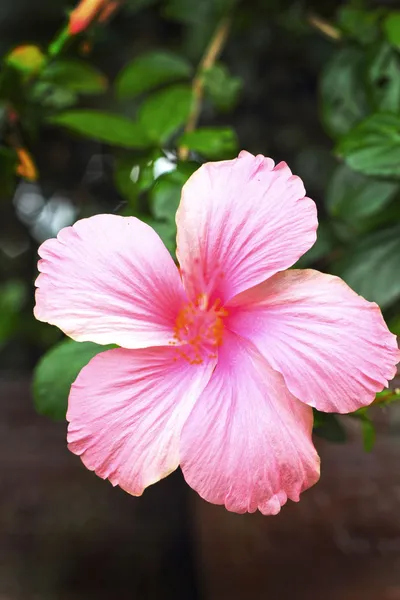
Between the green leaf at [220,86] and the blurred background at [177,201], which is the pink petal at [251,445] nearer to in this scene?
the blurred background at [177,201]

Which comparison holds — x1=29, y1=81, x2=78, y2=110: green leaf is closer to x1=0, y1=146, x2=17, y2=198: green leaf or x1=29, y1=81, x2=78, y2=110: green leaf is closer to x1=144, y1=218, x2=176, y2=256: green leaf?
x1=0, y1=146, x2=17, y2=198: green leaf

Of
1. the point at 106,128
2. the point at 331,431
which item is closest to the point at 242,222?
the point at 331,431

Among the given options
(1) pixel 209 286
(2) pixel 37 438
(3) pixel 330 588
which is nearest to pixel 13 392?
(2) pixel 37 438

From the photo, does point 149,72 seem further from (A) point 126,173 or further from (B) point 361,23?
(B) point 361,23

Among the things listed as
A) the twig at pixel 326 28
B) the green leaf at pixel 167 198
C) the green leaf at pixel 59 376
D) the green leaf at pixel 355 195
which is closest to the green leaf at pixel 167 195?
the green leaf at pixel 167 198

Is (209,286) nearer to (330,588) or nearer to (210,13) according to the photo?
(330,588)

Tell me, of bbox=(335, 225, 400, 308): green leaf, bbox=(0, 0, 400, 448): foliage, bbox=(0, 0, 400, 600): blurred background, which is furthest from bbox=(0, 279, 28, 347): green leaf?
bbox=(335, 225, 400, 308): green leaf
